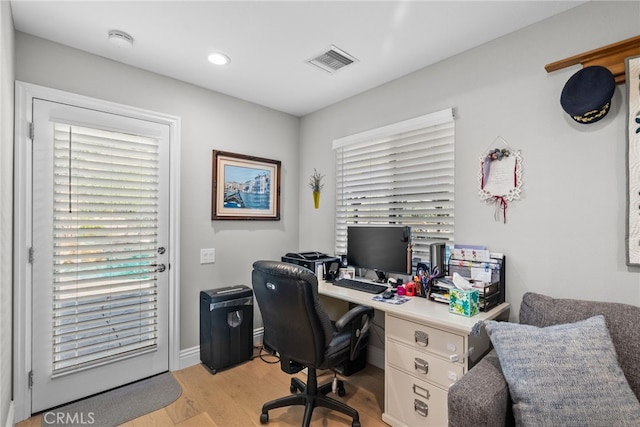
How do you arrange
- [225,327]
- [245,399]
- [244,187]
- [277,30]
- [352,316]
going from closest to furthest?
[352,316] → [277,30] → [245,399] → [225,327] → [244,187]

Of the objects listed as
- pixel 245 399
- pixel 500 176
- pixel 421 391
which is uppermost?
pixel 500 176

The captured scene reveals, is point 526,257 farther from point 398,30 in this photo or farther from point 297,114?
point 297,114

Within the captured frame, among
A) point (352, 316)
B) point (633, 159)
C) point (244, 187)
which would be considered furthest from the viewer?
point (244, 187)

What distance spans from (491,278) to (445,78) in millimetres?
1495

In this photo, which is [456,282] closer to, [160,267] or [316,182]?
[316,182]

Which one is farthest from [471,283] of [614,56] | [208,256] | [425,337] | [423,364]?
[208,256]

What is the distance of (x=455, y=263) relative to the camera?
2.14 metres

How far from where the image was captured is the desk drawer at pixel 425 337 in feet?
5.47

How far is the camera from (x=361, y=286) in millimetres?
2408

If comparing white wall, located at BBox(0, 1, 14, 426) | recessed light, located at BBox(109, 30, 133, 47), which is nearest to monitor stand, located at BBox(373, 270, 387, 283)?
white wall, located at BBox(0, 1, 14, 426)

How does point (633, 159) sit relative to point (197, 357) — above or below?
above

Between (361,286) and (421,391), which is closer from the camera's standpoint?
(421,391)

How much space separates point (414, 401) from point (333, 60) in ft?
7.88

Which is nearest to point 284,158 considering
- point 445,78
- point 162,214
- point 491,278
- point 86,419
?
point 162,214
